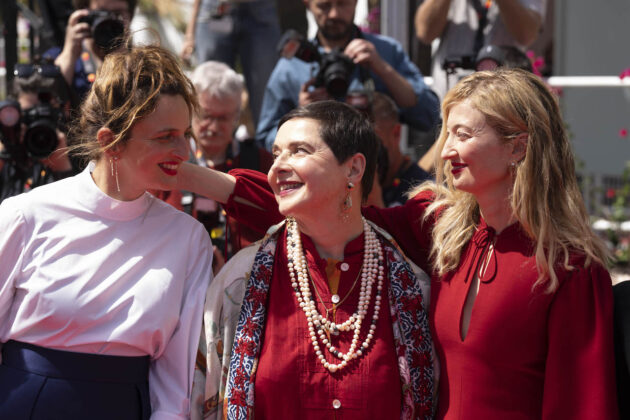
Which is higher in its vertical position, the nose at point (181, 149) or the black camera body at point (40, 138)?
the nose at point (181, 149)

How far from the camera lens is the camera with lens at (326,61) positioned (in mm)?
4305

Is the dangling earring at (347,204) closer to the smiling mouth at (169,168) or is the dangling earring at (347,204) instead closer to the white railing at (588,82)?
the smiling mouth at (169,168)

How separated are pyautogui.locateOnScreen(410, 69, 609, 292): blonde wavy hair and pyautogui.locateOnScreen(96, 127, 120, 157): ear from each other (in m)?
1.11

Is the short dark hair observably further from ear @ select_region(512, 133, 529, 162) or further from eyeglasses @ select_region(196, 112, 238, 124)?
eyeglasses @ select_region(196, 112, 238, 124)

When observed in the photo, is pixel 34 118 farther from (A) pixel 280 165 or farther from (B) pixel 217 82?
(A) pixel 280 165

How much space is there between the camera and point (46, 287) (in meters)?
2.53

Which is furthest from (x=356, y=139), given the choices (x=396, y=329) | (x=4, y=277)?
(x=4, y=277)

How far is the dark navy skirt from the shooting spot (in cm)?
252

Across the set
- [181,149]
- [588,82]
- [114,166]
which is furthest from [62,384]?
[588,82]

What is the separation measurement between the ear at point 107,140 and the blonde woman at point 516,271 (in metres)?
1.07

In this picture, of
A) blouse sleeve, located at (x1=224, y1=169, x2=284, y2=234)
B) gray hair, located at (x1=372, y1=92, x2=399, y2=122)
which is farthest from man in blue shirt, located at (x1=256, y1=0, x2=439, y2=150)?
blouse sleeve, located at (x1=224, y1=169, x2=284, y2=234)

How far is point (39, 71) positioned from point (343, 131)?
6.49 ft

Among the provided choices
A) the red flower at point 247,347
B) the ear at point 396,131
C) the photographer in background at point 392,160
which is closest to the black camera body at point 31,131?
the photographer in background at point 392,160

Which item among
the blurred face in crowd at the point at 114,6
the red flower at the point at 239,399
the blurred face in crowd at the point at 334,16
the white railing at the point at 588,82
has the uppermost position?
the blurred face in crowd at the point at 114,6
